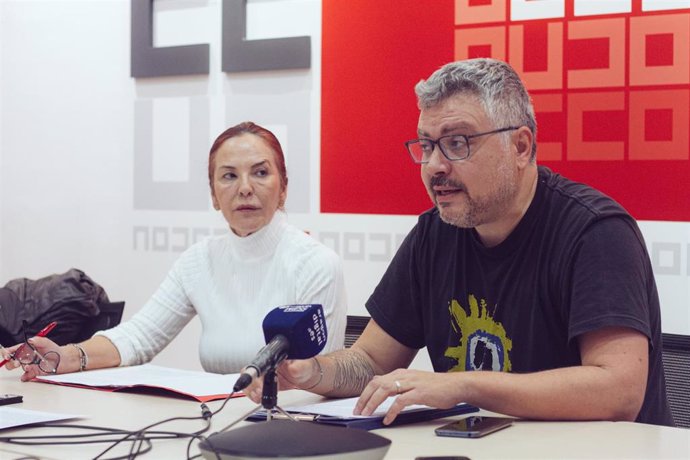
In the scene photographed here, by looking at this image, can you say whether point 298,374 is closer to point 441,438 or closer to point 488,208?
point 441,438

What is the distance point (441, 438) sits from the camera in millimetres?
1499

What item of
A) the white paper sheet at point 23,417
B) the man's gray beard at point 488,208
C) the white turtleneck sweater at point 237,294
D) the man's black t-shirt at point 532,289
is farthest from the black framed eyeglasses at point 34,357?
the man's gray beard at point 488,208

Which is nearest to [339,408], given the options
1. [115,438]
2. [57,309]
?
[115,438]

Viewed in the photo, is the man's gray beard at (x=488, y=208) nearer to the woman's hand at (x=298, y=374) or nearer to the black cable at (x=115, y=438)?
the woman's hand at (x=298, y=374)

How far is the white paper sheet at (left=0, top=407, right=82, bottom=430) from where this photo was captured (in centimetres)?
161

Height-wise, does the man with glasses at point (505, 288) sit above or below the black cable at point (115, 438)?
above

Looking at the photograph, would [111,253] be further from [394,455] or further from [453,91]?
[394,455]

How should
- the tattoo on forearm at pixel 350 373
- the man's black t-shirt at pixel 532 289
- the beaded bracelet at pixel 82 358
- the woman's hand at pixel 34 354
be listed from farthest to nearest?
the beaded bracelet at pixel 82 358
the woman's hand at pixel 34 354
the tattoo on forearm at pixel 350 373
the man's black t-shirt at pixel 532 289

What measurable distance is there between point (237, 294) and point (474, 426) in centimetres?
134

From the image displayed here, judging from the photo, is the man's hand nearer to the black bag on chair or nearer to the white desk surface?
the white desk surface

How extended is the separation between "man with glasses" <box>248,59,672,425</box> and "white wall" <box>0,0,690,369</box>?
3.97ft

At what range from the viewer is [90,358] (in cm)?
239

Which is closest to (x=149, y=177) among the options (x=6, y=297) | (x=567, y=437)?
(x=6, y=297)

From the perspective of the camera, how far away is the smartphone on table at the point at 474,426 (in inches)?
59.1
